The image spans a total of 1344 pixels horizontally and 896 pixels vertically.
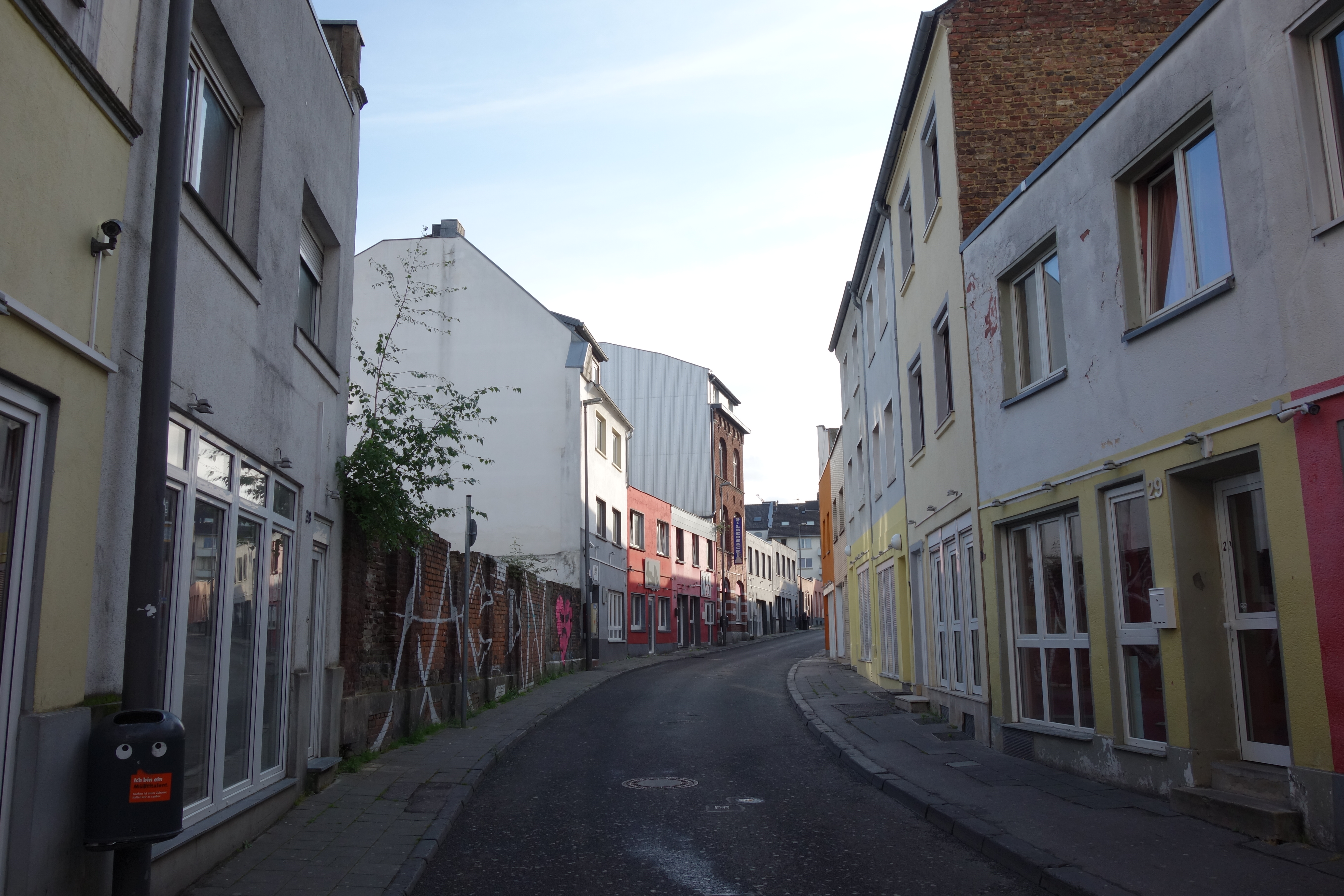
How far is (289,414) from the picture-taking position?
8.48m

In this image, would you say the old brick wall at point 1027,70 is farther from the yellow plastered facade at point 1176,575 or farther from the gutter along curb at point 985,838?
the gutter along curb at point 985,838

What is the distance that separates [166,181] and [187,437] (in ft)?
5.68

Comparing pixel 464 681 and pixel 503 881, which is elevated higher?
pixel 464 681

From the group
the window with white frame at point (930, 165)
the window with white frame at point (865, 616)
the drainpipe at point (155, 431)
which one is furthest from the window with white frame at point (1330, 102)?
the window with white frame at point (865, 616)

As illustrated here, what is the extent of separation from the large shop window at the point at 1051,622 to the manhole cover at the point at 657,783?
3573 millimetres

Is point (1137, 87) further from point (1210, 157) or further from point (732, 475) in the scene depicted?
point (732, 475)

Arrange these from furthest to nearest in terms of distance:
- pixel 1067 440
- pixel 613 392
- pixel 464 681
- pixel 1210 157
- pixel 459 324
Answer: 1. pixel 613 392
2. pixel 459 324
3. pixel 464 681
4. pixel 1067 440
5. pixel 1210 157

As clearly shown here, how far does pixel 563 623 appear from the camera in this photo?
2525cm

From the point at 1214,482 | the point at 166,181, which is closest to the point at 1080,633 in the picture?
the point at 1214,482

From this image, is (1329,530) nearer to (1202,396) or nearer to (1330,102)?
(1202,396)

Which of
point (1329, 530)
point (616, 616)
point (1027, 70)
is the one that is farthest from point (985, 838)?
point (616, 616)

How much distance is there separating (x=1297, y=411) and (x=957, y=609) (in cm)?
744

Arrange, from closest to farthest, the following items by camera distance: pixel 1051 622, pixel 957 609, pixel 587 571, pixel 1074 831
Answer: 1. pixel 1074 831
2. pixel 1051 622
3. pixel 957 609
4. pixel 587 571

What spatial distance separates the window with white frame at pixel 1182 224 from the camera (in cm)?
766
